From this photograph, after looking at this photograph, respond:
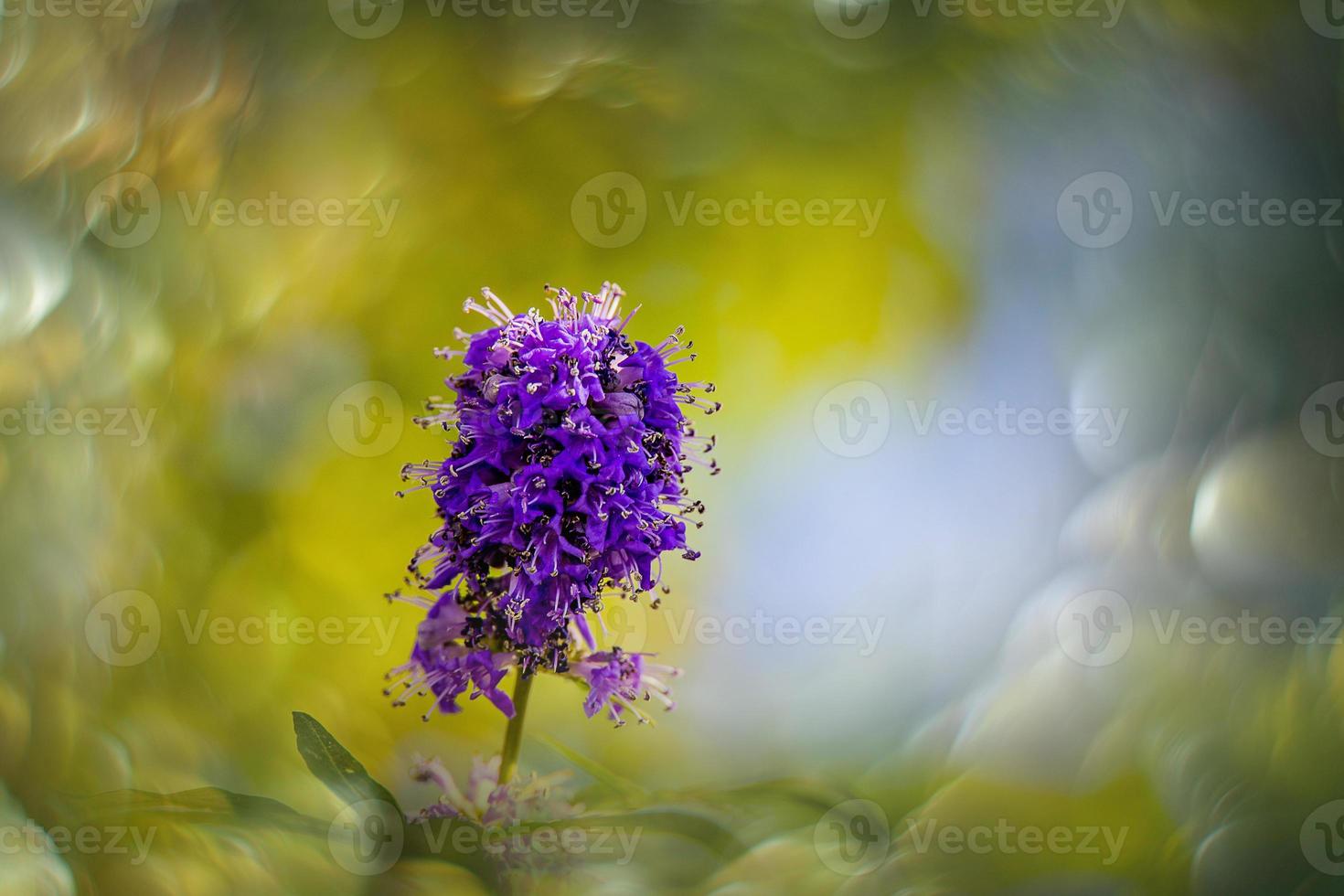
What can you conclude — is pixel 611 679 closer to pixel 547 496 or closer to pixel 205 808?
pixel 547 496

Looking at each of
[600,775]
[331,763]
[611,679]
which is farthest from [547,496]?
[600,775]

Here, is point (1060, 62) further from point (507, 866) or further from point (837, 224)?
point (507, 866)

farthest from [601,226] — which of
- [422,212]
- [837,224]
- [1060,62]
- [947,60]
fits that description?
[1060,62]

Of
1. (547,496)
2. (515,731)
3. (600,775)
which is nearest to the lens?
(547,496)

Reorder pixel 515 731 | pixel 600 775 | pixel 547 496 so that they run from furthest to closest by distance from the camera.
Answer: pixel 600 775 → pixel 515 731 → pixel 547 496

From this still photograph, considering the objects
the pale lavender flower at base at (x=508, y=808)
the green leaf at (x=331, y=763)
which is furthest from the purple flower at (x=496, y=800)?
Result: the green leaf at (x=331, y=763)

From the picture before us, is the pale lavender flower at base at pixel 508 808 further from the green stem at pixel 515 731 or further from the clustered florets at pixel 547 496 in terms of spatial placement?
the clustered florets at pixel 547 496

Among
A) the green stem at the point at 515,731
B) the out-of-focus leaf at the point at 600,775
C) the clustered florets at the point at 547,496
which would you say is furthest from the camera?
the out-of-focus leaf at the point at 600,775
